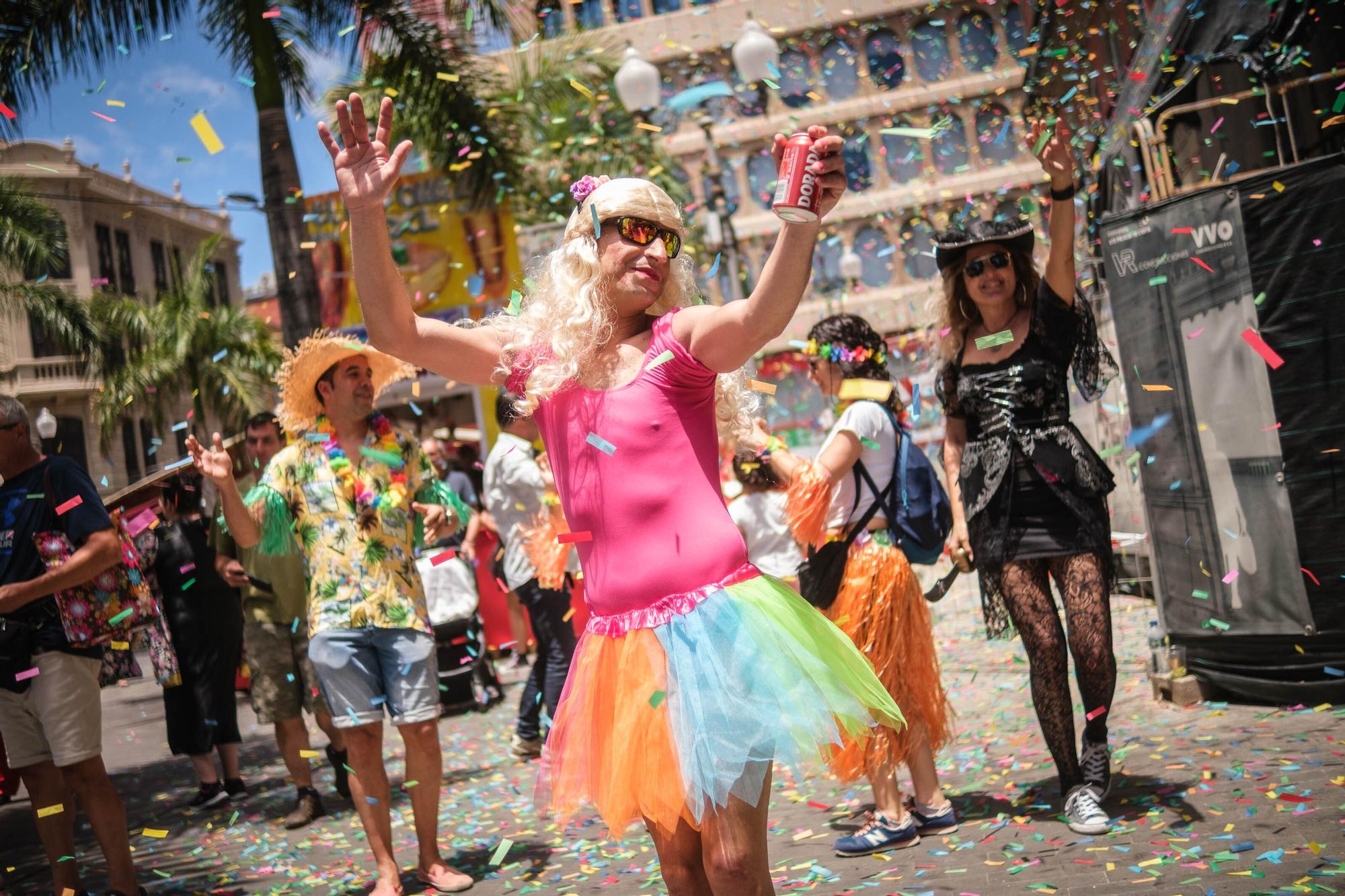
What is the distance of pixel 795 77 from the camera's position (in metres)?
36.7

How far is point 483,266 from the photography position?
56.2 ft

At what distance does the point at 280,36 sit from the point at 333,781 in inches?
302

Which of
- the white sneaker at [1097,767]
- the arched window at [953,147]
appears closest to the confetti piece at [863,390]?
the white sneaker at [1097,767]

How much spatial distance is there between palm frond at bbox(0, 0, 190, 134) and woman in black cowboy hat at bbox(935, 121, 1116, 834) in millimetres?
9118

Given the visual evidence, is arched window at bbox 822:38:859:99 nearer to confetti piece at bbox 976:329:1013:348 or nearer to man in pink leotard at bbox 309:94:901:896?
confetti piece at bbox 976:329:1013:348

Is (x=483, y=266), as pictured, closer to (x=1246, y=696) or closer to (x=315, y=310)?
(x=315, y=310)

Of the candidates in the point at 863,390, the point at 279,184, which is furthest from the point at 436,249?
the point at 863,390

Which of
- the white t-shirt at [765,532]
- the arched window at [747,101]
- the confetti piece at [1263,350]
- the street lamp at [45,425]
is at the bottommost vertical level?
the white t-shirt at [765,532]

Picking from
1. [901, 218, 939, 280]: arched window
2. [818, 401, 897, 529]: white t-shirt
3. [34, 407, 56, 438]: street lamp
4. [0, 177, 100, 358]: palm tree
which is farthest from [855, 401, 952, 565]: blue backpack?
[901, 218, 939, 280]: arched window

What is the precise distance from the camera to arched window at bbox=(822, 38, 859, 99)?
3681cm

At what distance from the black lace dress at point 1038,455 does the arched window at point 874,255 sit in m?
31.8

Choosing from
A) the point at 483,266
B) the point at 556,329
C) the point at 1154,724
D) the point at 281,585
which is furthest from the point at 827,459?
the point at 483,266

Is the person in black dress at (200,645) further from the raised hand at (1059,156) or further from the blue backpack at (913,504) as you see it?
the raised hand at (1059,156)

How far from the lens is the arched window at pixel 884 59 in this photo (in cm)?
3662
